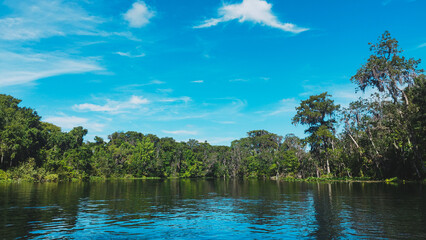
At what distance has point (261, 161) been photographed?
390 ft

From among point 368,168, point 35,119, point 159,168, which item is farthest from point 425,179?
point 159,168

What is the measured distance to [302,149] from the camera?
94062 mm

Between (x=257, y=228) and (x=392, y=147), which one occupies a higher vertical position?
(x=392, y=147)

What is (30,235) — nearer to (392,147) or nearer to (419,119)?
(419,119)

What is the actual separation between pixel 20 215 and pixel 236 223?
42.7 feet

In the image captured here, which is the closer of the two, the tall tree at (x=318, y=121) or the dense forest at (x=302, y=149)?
the dense forest at (x=302, y=149)

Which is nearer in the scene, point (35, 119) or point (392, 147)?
point (392, 147)

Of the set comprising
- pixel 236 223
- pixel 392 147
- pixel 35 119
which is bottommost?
pixel 236 223

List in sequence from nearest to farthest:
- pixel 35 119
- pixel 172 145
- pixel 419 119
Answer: pixel 419 119 → pixel 35 119 → pixel 172 145

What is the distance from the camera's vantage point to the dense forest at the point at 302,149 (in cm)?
4616

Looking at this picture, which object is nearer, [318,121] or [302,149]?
[318,121]

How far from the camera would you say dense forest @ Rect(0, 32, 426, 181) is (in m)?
46.2

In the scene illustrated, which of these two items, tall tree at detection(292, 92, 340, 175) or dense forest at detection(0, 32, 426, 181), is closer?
dense forest at detection(0, 32, 426, 181)

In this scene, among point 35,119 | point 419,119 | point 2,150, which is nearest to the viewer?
point 419,119
